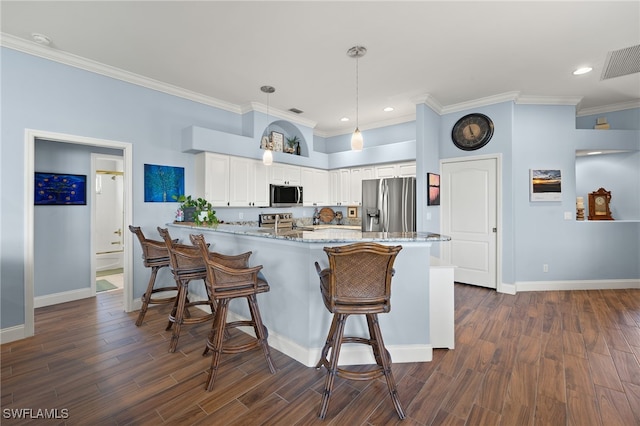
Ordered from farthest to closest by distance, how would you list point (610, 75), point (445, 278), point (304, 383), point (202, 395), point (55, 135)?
point (610, 75)
point (55, 135)
point (445, 278)
point (304, 383)
point (202, 395)

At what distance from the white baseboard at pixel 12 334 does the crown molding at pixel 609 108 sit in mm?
8228

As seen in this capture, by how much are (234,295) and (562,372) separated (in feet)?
8.61

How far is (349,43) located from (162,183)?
9.68 feet

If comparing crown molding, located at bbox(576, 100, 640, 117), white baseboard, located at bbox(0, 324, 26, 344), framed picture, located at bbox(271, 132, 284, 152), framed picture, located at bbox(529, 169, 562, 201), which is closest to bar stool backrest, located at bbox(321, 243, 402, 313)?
white baseboard, located at bbox(0, 324, 26, 344)

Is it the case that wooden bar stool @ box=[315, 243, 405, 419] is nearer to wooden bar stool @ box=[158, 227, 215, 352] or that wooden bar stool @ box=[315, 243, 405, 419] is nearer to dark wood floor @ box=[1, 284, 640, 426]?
dark wood floor @ box=[1, 284, 640, 426]

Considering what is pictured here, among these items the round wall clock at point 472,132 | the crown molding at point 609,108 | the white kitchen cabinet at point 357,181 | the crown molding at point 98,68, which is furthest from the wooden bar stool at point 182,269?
the crown molding at point 609,108

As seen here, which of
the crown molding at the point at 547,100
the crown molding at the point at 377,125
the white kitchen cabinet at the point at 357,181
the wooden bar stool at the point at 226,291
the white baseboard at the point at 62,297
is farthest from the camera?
the white kitchen cabinet at the point at 357,181

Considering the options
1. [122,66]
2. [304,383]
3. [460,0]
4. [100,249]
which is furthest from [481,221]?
[100,249]

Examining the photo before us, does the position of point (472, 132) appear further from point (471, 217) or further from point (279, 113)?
point (279, 113)

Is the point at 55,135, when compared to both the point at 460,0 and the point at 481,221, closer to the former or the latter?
the point at 460,0

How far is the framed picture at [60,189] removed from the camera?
3688 mm

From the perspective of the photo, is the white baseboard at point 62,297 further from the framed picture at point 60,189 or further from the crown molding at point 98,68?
the crown molding at point 98,68

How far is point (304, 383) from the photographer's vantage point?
209 centimetres

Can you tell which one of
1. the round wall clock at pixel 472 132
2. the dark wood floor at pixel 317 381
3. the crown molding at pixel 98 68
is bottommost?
the dark wood floor at pixel 317 381
